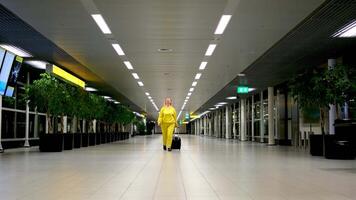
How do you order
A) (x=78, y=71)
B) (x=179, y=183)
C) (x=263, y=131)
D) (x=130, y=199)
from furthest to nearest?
(x=263, y=131)
(x=78, y=71)
(x=179, y=183)
(x=130, y=199)

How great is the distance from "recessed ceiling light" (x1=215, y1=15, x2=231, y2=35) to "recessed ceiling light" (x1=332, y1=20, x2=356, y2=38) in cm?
323

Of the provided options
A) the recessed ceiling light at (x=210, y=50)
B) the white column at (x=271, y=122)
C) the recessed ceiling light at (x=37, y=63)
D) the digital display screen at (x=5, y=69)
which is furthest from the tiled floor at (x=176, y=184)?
the white column at (x=271, y=122)

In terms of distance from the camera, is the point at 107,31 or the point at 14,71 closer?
the point at 107,31

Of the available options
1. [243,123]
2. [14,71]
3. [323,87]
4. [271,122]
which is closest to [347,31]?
[323,87]

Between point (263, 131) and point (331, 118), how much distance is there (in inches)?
702

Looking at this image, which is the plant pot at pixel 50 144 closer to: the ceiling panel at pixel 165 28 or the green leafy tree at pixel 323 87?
the ceiling panel at pixel 165 28

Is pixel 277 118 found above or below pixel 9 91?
below

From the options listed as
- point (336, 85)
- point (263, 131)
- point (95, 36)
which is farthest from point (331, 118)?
point (263, 131)

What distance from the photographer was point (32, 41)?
1461cm

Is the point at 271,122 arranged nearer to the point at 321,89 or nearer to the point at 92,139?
the point at 92,139

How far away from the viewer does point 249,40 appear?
14.5m

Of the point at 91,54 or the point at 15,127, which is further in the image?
the point at 15,127

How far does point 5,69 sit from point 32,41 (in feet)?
6.78

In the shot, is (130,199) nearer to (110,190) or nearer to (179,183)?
(110,190)
